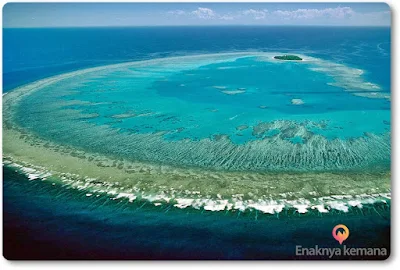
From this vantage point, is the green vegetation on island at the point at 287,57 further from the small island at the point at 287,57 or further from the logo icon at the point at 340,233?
the logo icon at the point at 340,233

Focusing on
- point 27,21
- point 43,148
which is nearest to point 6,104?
point 43,148

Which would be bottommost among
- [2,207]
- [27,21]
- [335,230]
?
[335,230]

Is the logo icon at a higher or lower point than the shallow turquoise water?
lower

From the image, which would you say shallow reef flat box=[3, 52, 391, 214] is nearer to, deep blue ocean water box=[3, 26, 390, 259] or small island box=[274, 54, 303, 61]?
deep blue ocean water box=[3, 26, 390, 259]

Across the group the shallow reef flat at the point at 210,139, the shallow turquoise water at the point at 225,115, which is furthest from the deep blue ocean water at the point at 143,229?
the shallow turquoise water at the point at 225,115

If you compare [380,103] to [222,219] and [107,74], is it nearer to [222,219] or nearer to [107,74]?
[222,219]

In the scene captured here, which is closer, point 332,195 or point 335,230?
point 335,230

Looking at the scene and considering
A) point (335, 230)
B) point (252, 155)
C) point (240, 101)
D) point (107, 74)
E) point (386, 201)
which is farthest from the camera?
point (107, 74)

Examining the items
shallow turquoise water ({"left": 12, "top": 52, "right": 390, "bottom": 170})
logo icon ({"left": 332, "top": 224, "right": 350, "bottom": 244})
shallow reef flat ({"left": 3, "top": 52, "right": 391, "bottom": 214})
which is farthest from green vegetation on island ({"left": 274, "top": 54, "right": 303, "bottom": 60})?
logo icon ({"left": 332, "top": 224, "right": 350, "bottom": 244})
